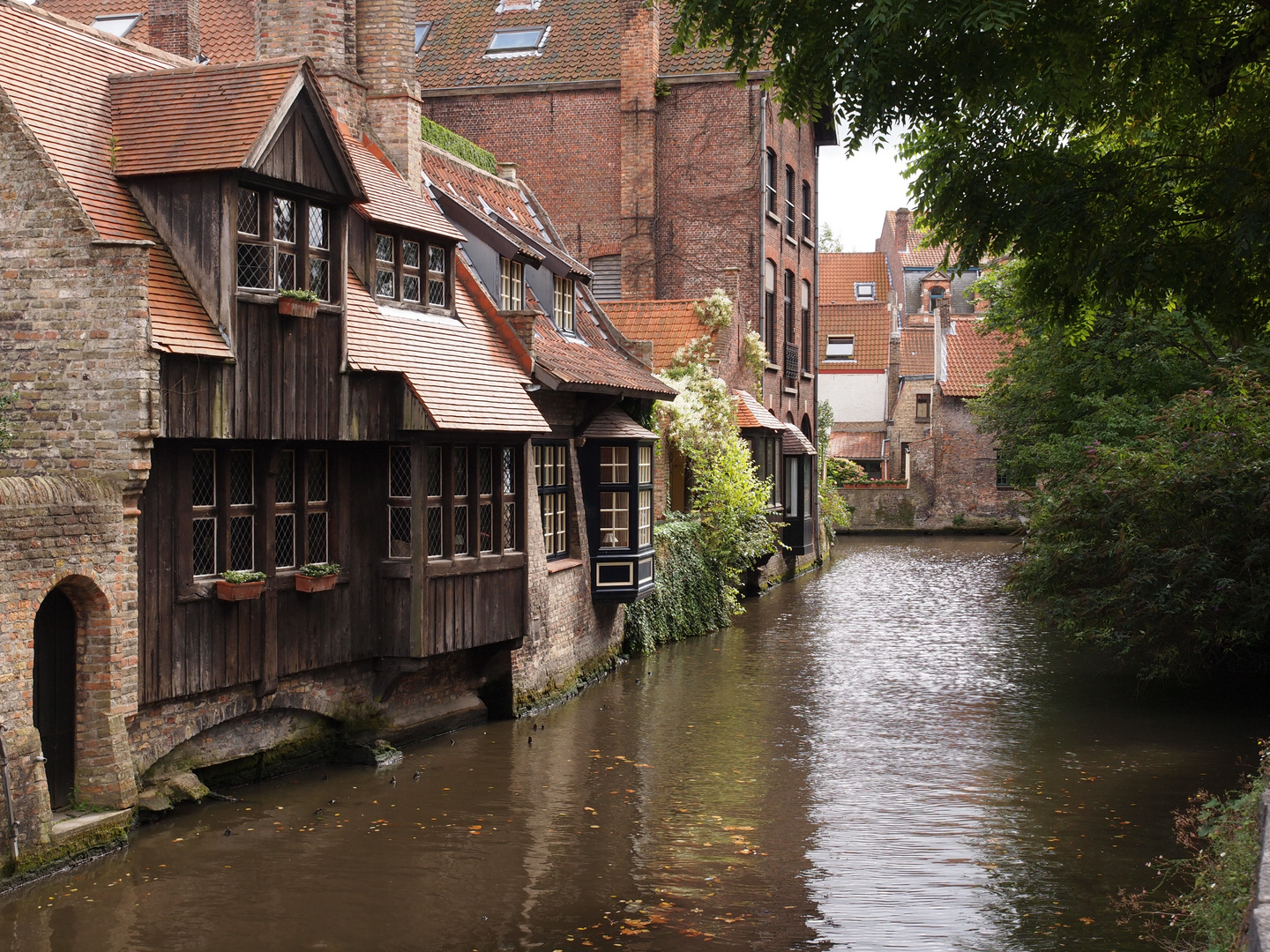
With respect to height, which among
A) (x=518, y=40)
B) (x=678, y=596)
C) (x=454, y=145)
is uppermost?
(x=518, y=40)

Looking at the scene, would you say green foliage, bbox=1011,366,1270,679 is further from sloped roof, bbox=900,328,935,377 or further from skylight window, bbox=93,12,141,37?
sloped roof, bbox=900,328,935,377

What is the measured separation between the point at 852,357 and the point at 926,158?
50.4 meters

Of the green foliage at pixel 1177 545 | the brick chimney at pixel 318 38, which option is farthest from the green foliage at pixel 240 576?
the green foliage at pixel 1177 545

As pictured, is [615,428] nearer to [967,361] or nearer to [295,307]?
[295,307]

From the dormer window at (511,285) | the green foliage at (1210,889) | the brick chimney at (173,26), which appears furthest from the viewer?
the brick chimney at (173,26)

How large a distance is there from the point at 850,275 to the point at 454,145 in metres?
46.9

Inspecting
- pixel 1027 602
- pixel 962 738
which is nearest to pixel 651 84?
pixel 1027 602

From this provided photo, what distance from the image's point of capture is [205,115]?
12.2 metres

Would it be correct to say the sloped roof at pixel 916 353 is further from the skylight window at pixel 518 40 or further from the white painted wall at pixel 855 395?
the skylight window at pixel 518 40

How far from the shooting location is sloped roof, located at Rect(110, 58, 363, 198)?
38.7 feet

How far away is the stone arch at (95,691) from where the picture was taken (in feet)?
34.8

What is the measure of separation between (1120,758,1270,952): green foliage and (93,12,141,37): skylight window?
85.5 ft

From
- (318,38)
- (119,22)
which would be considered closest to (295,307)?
(318,38)

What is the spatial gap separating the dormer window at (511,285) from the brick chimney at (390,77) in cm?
157
